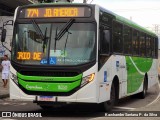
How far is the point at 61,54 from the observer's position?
40.0ft

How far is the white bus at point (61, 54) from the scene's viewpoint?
12.0 m

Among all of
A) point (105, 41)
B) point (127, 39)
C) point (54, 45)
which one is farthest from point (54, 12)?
point (127, 39)

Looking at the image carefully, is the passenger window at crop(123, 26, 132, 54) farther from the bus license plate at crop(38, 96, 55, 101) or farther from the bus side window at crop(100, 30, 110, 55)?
the bus license plate at crop(38, 96, 55, 101)

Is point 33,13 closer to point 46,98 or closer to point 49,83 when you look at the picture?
point 49,83

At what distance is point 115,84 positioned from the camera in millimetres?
14359

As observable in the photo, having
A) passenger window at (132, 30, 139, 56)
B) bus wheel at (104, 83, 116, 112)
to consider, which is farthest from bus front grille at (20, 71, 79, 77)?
passenger window at (132, 30, 139, 56)

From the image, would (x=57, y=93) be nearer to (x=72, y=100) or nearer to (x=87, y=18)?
(x=72, y=100)

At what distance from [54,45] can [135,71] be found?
594 cm

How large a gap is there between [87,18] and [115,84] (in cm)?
290

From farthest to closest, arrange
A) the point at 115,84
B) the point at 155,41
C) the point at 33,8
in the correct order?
the point at 155,41 → the point at 115,84 → the point at 33,8

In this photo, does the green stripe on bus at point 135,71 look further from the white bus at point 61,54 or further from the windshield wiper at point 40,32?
the windshield wiper at point 40,32

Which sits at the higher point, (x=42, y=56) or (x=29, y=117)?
(x=42, y=56)

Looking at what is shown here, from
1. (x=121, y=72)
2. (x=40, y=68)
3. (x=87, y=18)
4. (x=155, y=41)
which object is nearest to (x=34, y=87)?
(x=40, y=68)

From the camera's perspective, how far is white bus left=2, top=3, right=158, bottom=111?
39.5 feet
